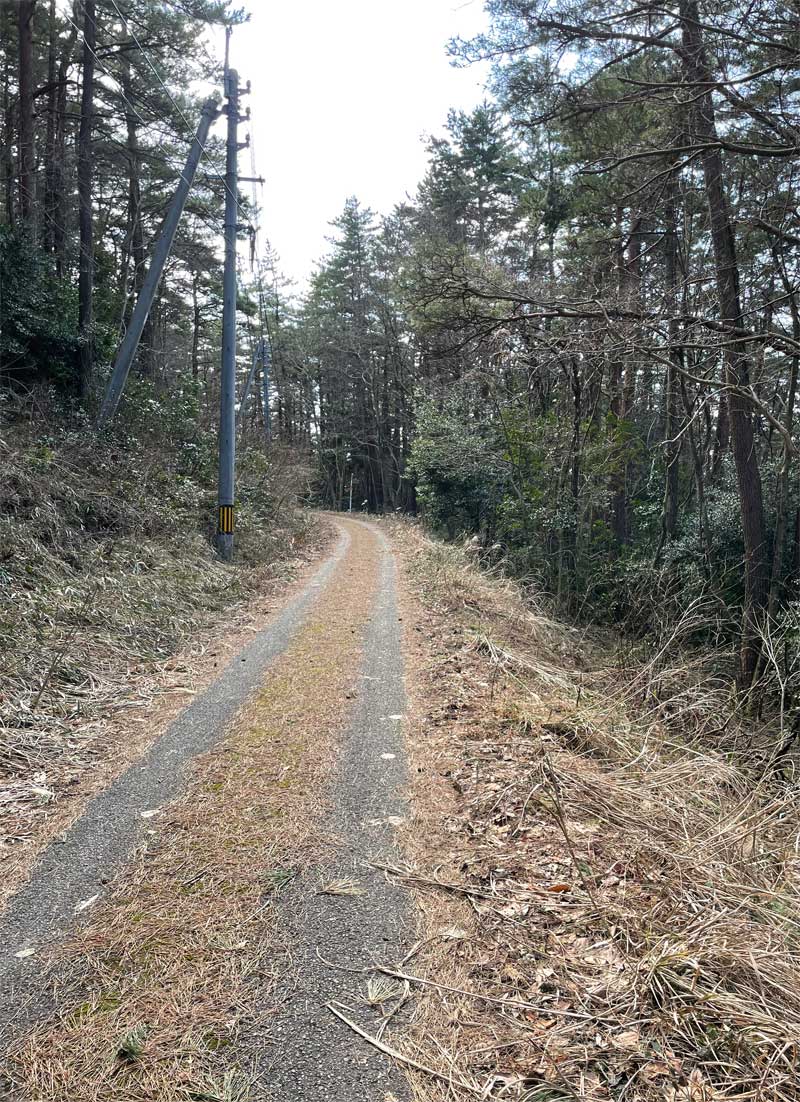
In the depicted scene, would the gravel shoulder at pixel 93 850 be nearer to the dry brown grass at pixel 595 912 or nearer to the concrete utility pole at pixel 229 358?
the dry brown grass at pixel 595 912

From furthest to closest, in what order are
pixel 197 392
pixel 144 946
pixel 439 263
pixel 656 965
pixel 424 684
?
pixel 197 392 → pixel 439 263 → pixel 424 684 → pixel 144 946 → pixel 656 965

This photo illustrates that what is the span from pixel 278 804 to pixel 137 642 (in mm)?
3837

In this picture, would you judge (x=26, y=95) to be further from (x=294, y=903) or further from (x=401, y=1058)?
(x=401, y=1058)

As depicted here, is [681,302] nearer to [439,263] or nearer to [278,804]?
[439,263]

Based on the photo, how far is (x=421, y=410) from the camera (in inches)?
816

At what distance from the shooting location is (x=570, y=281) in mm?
9273

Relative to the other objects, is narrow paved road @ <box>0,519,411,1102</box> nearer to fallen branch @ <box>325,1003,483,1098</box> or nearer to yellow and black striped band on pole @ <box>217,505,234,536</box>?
fallen branch @ <box>325,1003,483,1098</box>

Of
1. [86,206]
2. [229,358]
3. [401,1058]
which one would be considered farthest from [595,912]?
[86,206]

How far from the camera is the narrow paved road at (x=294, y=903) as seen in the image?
6.35 feet

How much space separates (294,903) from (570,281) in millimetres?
9075

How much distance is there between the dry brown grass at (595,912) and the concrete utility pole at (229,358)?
25.4ft

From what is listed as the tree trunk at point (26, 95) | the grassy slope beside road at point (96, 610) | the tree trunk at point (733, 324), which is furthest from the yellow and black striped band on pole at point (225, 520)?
the tree trunk at point (733, 324)

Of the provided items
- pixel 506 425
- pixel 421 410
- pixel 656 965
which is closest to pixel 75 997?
pixel 656 965

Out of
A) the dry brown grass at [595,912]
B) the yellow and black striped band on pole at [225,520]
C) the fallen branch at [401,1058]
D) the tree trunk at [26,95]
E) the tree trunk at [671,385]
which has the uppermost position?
the tree trunk at [26,95]
